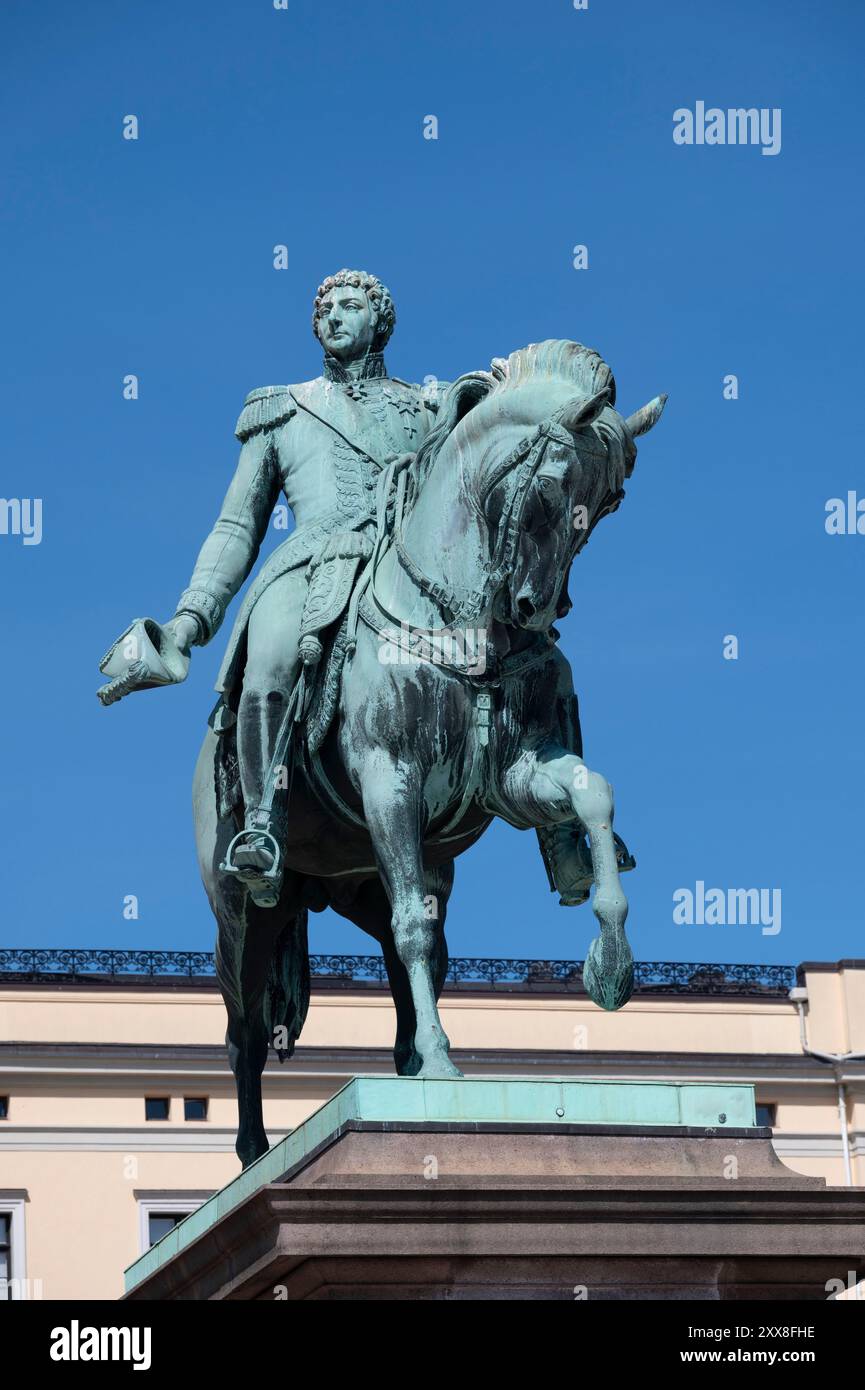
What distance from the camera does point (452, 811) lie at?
50.7 feet

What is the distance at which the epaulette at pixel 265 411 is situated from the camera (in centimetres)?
1697

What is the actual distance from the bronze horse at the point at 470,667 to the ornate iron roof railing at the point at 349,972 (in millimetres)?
27482

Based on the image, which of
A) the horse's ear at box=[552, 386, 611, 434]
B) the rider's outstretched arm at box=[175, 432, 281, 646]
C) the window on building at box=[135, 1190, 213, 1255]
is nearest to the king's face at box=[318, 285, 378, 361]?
the rider's outstretched arm at box=[175, 432, 281, 646]

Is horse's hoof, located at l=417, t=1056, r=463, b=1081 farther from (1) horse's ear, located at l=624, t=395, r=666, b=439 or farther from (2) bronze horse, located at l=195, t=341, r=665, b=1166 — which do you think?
(1) horse's ear, located at l=624, t=395, r=666, b=439

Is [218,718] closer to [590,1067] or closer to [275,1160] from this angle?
[275,1160]

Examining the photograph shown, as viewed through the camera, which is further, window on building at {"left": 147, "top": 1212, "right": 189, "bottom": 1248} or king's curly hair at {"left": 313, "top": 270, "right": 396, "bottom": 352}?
window on building at {"left": 147, "top": 1212, "right": 189, "bottom": 1248}

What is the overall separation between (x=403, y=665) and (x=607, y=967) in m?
1.70

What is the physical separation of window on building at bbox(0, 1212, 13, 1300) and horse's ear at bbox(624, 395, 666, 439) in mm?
28042

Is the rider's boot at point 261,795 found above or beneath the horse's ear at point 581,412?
beneath

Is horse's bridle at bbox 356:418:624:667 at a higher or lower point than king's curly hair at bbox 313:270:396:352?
lower

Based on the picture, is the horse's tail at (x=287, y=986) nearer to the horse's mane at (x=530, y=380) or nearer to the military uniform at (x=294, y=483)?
the military uniform at (x=294, y=483)

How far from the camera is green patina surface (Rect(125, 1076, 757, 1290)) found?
46.5ft

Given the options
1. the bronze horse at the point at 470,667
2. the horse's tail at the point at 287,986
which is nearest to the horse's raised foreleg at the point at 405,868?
the bronze horse at the point at 470,667
